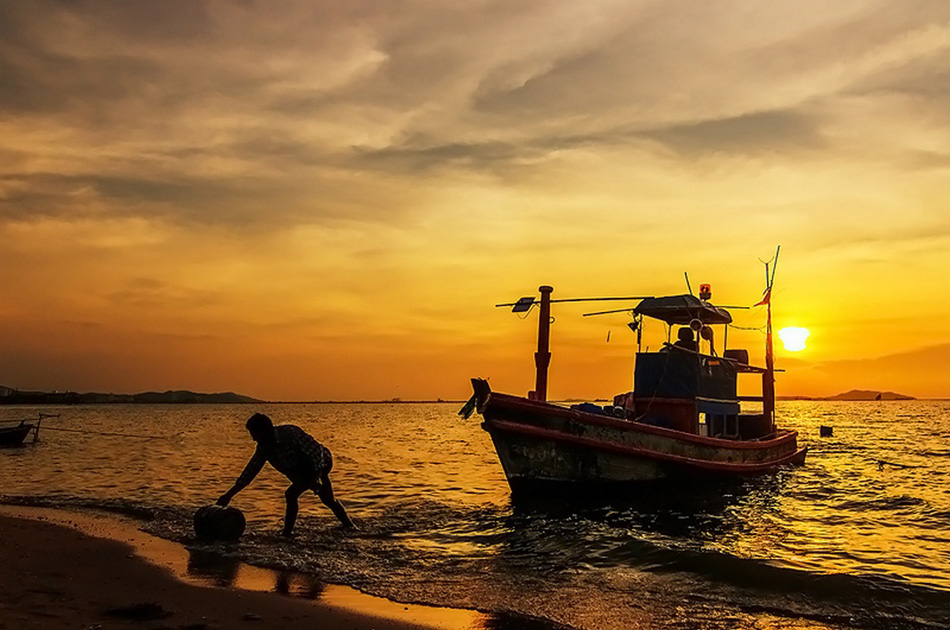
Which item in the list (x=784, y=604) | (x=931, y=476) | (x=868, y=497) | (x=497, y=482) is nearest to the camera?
(x=784, y=604)

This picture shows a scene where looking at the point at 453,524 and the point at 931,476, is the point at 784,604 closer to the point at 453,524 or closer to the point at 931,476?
the point at 453,524

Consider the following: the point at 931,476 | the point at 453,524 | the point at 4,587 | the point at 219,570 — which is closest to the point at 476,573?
the point at 219,570

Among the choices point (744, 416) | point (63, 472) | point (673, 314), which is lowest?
point (63, 472)

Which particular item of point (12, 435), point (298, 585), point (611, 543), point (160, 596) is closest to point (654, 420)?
point (611, 543)

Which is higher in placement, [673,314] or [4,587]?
[673,314]

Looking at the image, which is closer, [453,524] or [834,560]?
[834,560]

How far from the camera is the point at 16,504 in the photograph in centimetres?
1617

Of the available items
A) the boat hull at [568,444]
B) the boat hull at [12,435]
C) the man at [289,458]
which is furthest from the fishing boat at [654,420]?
the boat hull at [12,435]

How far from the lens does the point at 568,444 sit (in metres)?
16.0

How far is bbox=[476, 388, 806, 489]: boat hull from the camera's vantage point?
15.9m

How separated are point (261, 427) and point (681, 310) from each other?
12888 millimetres

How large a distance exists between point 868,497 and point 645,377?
6.94 m

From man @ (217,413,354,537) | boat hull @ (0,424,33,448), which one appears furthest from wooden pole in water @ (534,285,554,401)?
boat hull @ (0,424,33,448)

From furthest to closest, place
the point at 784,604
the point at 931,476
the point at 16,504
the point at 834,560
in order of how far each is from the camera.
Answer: the point at 931,476 < the point at 16,504 < the point at 834,560 < the point at 784,604
